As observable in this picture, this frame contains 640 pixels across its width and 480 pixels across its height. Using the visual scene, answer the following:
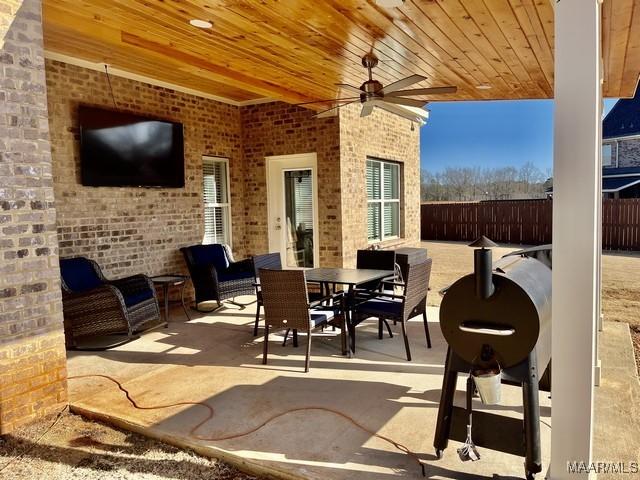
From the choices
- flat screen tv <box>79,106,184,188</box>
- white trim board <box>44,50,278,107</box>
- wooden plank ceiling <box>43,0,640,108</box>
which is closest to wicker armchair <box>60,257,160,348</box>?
flat screen tv <box>79,106,184,188</box>

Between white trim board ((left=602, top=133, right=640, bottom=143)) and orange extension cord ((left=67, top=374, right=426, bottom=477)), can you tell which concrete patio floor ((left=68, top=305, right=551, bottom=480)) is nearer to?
orange extension cord ((left=67, top=374, right=426, bottom=477))

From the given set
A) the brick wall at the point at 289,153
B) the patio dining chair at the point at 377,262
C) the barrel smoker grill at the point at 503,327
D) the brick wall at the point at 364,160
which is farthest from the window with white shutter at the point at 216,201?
the barrel smoker grill at the point at 503,327

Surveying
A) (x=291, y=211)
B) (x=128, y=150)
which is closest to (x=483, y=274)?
(x=128, y=150)

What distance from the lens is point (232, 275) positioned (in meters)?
6.59

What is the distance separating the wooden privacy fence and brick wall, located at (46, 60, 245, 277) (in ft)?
39.1

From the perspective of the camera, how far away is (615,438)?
2.84 metres

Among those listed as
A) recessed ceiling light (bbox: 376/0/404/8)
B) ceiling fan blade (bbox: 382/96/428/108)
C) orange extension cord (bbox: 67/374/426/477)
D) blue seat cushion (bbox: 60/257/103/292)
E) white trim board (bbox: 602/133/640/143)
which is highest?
white trim board (bbox: 602/133/640/143)

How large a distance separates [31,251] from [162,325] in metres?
2.77

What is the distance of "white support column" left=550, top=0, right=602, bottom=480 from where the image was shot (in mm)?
1899

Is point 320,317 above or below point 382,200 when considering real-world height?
below

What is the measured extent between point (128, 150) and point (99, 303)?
7.40 ft

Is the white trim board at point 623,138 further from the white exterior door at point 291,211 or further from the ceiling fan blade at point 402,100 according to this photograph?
the ceiling fan blade at point 402,100

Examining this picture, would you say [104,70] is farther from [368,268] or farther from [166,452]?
[166,452]

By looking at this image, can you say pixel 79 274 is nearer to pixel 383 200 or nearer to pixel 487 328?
pixel 487 328
